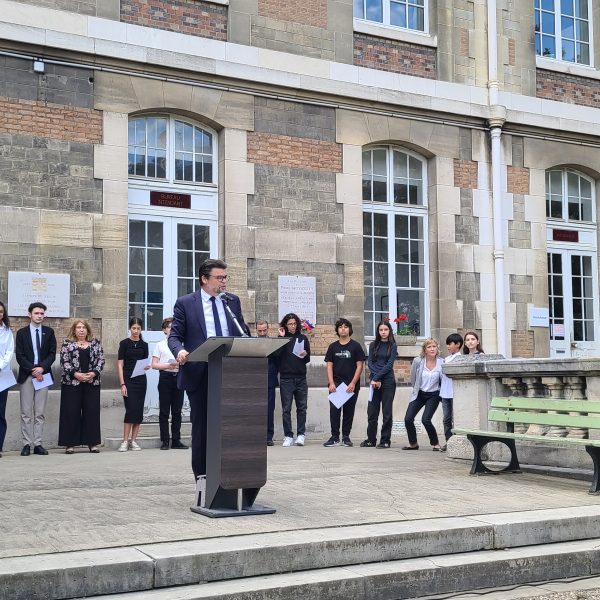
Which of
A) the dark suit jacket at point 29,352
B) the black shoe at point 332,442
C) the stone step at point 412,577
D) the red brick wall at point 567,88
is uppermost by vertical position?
the red brick wall at point 567,88

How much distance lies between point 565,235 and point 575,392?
8565 millimetres

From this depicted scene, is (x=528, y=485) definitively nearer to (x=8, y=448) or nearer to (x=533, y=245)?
(x=8, y=448)

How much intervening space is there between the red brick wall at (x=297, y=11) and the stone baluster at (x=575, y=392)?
7876mm

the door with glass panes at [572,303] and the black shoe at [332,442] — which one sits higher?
the door with glass panes at [572,303]

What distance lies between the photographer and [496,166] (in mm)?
15844

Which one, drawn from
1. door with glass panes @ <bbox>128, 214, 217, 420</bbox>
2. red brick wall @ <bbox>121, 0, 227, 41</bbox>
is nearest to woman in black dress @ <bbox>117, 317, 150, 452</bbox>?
door with glass panes @ <bbox>128, 214, 217, 420</bbox>

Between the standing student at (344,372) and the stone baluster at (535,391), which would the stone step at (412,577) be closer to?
the stone baluster at (535,391)

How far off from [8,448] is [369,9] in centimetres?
895

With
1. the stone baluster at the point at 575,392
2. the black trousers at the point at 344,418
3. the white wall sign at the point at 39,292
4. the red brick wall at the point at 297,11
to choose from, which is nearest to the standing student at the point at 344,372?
the black trousers at the point at 344,418

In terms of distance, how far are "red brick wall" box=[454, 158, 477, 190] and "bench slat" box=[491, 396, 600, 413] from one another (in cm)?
712

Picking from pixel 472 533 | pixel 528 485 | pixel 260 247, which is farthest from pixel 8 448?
pixel 472 533

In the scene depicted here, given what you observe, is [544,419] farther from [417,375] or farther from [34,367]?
[34,367]

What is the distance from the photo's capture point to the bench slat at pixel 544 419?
25.7 feet

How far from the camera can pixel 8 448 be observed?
38.6ft
